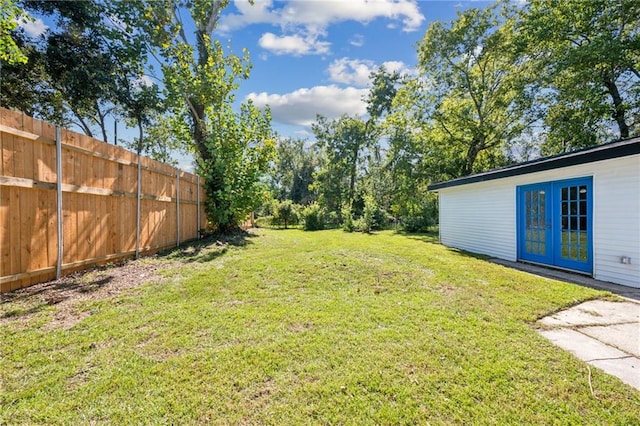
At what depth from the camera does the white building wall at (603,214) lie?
4.75 m

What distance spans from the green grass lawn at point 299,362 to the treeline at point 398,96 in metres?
5.29

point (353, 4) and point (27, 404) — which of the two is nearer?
point (27, 404)

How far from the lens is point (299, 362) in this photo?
2.30 meters

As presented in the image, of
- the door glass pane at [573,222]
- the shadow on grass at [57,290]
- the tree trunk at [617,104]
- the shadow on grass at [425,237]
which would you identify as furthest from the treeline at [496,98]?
the door glass pane at [573,222]

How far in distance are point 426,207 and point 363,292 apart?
46.1 feet

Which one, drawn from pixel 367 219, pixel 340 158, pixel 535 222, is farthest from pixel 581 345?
pixel 340 158

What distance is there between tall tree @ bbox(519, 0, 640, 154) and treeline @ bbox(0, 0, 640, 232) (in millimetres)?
46

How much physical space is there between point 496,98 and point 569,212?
12.2 meters

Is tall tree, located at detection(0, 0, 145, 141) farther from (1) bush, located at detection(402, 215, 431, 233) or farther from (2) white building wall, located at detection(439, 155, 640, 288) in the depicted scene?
(1) bush, located at detection(402, 215, 431, 233)

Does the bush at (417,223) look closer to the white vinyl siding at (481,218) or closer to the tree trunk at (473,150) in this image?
the tree trunk at (473,150)

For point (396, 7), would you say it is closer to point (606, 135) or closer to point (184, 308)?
point (184, 308)

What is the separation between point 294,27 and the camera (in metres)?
9.38

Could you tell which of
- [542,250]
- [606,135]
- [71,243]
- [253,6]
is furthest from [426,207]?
[71,243]

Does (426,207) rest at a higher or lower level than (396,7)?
lower
